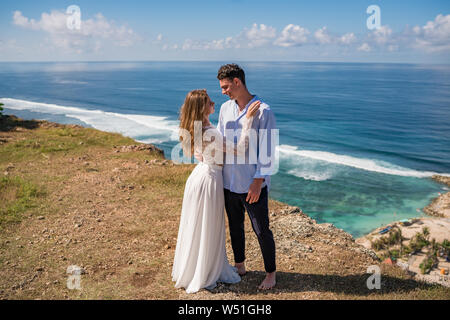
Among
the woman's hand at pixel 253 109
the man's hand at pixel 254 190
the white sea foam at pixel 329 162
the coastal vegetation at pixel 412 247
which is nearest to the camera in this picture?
the woman's hand at pixel 253 109

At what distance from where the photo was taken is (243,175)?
434cm

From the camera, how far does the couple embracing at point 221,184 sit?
4.09 metres

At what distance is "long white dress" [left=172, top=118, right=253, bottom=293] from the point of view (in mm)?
4438

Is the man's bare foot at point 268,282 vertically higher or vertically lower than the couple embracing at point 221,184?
lower

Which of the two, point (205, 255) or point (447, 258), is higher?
point (205, 255)

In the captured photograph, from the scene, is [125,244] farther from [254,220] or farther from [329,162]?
[329,162]

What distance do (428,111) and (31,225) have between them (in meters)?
70.0

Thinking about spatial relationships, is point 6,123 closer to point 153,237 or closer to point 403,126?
point 153,237

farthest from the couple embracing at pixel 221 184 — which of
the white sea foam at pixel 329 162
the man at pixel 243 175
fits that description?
the white sea foam at pixel 329 162

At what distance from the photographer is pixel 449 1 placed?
17875 centimetres

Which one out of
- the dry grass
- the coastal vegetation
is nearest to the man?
the dry grass

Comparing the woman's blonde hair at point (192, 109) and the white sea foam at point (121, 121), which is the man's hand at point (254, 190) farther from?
the white sea foam at point (121, 121)

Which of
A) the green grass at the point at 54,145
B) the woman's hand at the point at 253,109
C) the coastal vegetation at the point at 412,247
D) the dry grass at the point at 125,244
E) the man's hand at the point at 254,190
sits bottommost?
the coastal vegetation at the point at 412,247
